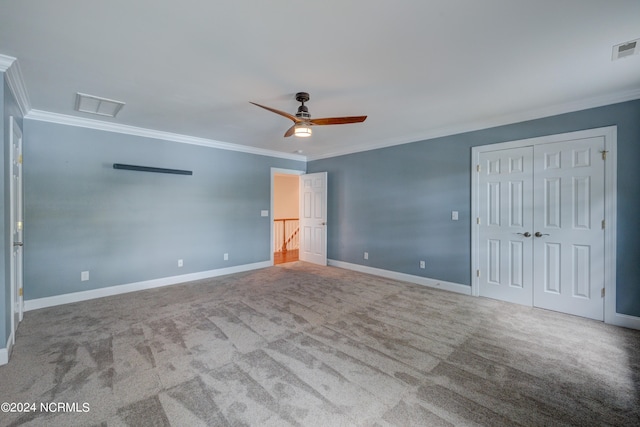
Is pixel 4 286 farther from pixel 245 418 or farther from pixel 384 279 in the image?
pixel 384 279

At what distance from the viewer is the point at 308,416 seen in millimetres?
1740

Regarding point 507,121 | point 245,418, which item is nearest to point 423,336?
point 245,418

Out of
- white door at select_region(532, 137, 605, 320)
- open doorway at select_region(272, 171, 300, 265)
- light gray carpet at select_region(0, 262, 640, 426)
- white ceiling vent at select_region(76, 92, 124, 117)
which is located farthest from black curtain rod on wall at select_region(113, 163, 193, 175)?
white door at select_region(532, 137, 605, 320)

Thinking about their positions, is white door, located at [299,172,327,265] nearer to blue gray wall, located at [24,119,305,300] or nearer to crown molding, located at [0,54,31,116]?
blue gray wall, located at [24,119,305,300]

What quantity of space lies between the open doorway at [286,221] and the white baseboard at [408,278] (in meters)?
1.58

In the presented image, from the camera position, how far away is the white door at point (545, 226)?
10.6 ft

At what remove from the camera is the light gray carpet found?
178 centimetres

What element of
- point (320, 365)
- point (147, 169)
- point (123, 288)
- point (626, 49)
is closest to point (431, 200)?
point (626, 49)

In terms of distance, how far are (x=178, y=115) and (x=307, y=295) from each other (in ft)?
10.4

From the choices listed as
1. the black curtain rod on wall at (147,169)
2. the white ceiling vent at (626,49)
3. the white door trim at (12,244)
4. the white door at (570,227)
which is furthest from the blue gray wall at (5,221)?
the white door at (570,227)

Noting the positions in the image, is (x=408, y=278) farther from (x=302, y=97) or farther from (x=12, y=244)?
(x=12, y=244)

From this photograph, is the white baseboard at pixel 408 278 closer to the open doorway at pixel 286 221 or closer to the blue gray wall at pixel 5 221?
the open doorway at pixel 286 221

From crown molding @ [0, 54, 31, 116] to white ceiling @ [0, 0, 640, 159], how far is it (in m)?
0.06

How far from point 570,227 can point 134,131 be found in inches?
250
